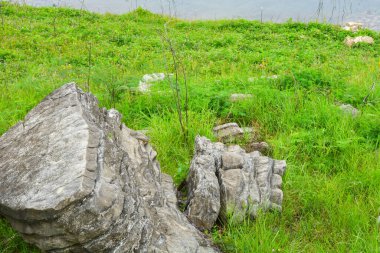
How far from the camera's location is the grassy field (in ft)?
15.2

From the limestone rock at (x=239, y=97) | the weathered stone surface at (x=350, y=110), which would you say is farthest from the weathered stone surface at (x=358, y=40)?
the limestone rock at (x=239, y=97)

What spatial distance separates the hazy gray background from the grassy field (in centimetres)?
579

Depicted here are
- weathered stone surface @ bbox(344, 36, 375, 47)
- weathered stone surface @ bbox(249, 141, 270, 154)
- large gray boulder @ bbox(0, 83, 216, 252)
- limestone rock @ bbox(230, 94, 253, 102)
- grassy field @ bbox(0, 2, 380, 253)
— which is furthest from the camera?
weathered stone surface @ bbox(344, 36, 375, 47)

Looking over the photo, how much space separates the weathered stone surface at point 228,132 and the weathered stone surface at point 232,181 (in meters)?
0.61

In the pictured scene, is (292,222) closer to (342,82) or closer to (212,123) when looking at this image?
(212,123)

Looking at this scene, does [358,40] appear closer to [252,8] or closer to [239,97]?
[252,8]

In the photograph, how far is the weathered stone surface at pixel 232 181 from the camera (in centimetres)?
464

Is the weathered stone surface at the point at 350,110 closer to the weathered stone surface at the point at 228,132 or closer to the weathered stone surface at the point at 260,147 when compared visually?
→ the weathered stone surface at the point at 260,147

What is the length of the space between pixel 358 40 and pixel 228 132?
10640 mm

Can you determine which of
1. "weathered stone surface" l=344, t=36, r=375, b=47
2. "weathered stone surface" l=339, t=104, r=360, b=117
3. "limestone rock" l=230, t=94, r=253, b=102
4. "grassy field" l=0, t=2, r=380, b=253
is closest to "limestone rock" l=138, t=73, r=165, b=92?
"grassy field" l=0, t=2, r=380, b=253

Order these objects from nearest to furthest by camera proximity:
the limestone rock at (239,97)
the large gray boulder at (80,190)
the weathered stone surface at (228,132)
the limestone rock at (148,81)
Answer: the large gray boulder at (80,190), the weathered stone surface at (228,132), the limestone rock at (239,97), the limestone rock at (148,81)

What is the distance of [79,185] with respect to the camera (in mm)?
3199

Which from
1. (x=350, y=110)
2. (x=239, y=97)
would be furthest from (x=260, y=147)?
(x=350, y=110)

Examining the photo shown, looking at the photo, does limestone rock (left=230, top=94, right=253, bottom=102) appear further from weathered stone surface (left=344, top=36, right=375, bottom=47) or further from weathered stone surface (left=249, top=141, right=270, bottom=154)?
weathered stone surface (left=344, top=36, right=375, bottom=47)
